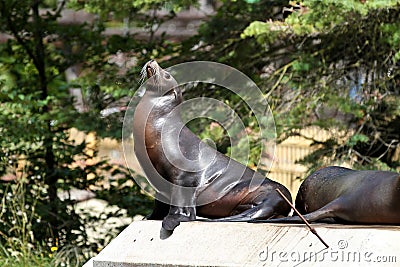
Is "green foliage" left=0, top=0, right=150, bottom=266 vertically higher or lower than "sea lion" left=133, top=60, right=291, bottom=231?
lower

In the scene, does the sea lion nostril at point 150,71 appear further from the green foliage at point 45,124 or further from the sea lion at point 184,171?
the green foliage at point 45,124

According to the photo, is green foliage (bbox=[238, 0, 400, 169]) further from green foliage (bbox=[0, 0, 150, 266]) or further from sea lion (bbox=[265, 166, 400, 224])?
sea lion (bbox=[265, 166, 400, 224])

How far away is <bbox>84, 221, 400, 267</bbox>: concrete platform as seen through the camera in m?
3.61

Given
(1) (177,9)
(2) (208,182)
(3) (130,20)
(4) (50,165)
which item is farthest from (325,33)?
(2) (208,182)

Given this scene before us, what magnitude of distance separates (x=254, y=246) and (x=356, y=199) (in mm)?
535

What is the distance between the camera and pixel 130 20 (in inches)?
334

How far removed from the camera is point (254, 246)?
376 cm

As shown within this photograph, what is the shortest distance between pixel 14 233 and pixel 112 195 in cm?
105

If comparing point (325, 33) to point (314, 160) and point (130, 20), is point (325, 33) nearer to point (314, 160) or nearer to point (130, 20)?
point (314, 160)

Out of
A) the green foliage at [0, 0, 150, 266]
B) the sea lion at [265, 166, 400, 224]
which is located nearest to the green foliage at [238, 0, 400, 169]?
the green foliage at [0, 0, 150, 266]

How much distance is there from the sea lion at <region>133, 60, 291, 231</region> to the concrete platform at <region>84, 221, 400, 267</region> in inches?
6.1

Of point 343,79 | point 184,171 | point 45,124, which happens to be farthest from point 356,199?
point 45,124

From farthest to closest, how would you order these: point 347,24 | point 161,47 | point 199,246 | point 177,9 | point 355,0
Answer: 1. point 161,47
2. point 177,9
3. point 347,24
4. point 355,0
5. point 199,246

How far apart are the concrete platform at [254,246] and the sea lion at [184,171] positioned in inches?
6.1
